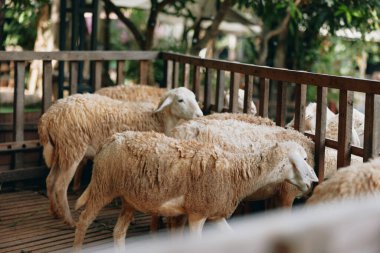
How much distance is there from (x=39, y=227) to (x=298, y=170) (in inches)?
113

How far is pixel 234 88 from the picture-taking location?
7.17m

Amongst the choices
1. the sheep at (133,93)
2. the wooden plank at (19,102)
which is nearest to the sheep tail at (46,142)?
the wooden plank at (19,102)

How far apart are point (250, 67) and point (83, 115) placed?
184 cm

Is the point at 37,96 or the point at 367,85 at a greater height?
the point at 367,85

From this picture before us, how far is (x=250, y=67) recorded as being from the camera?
22.5ft

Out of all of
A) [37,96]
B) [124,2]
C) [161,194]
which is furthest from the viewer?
[124,2]

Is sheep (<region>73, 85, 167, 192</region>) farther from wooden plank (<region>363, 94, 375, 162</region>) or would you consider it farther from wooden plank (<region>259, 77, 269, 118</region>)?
wooden plank (<region>363, 94, 375, 162</region>)

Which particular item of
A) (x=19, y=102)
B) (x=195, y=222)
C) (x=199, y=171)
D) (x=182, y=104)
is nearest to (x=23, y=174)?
(x=19, y=102)

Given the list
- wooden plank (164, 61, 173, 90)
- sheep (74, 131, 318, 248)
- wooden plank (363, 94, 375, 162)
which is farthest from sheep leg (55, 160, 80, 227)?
wooden plank (363, 94, 375, 162)

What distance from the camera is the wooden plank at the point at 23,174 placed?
777 centimetres

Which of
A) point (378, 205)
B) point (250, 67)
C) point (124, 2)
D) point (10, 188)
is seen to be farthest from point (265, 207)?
point (124, 2)

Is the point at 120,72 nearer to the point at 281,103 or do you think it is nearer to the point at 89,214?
the point at 281,103

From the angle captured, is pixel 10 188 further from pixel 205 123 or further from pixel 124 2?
pixel 124 2

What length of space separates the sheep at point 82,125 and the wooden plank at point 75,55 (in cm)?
106
